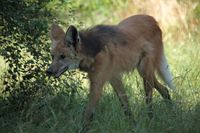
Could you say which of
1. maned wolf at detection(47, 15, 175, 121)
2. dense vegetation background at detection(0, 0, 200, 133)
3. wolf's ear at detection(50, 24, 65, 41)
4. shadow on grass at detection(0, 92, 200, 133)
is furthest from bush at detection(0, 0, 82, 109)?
maned wolf at detection(47, 15, 175, 121)

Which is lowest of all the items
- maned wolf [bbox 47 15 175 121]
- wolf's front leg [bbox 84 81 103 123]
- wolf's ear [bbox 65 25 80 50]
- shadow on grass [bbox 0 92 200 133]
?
shadow on grass [bbox 0 92 200 133]

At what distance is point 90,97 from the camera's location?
593 cm

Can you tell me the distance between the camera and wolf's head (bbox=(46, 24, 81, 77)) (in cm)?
567

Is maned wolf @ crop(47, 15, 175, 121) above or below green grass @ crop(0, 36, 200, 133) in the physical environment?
above

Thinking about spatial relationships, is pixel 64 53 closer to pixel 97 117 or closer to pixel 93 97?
pixel 93 97

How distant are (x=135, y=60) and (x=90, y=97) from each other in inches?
35.4

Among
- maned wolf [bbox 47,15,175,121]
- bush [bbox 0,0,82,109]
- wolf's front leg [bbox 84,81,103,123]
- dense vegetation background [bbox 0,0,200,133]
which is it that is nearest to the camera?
dense vegetation background [bbox 0,0,200,133]

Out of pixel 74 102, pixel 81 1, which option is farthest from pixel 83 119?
pixel 81 1

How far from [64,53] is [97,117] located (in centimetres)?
72

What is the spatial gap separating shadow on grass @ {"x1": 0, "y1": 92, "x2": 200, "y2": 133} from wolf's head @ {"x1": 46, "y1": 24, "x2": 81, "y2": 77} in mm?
396

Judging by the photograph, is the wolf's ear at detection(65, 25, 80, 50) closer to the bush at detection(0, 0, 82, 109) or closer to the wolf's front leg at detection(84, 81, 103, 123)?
the wolf's front leg at detection(84, 81, 103, 123)

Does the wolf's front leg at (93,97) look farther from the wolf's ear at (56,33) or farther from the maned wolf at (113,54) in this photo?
the wolf's ear at (56,33)

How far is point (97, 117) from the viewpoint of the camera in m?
5.82

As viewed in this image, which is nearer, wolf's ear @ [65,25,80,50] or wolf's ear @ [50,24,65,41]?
wolf's ear @ [65,25,80,50]
